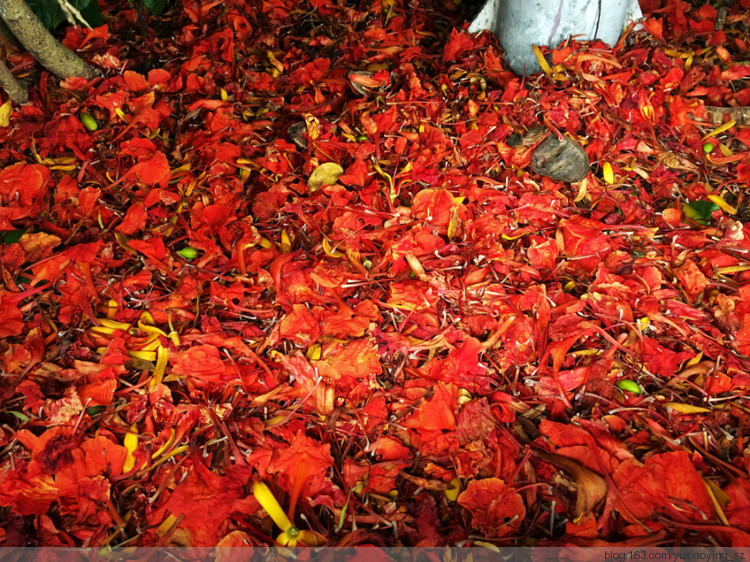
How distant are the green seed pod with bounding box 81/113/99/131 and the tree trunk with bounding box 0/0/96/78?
207 millimetres

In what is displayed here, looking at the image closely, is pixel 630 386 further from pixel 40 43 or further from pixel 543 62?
pixel 40 43

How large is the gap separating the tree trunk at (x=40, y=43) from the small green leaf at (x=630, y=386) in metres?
2.14

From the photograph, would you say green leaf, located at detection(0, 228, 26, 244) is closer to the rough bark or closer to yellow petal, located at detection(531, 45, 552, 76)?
the rough bark

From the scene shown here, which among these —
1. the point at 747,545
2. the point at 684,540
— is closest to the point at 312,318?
the point at 684,540

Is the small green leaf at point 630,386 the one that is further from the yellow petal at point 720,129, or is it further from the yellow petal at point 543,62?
the yellow petal at point 543,62

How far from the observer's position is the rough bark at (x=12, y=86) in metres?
1.89

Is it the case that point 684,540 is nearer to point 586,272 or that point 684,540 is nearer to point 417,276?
point 586,272

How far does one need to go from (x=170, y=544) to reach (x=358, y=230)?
95 centimetres

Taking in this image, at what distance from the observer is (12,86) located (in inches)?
76.4

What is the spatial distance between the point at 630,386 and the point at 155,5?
2203 mm

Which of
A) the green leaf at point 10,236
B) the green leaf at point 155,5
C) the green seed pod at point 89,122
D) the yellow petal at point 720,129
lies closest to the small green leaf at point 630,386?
the yellow petal at point 720,129

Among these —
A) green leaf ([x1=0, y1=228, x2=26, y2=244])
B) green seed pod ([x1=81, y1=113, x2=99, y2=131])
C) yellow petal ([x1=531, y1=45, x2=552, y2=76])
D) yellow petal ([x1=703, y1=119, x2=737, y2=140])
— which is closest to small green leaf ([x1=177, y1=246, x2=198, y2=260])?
green leaf ([x1=0, y1=228, x2=26, y2=244])

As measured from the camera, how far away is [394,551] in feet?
3.78

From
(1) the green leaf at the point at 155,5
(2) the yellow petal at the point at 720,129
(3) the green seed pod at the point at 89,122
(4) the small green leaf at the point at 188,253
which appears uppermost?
(1) the green leaf at the point at 155,5
